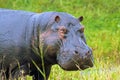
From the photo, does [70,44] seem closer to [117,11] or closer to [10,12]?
[10,12]

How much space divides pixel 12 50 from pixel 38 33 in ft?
1.13

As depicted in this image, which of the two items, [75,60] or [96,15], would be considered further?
[96,15]

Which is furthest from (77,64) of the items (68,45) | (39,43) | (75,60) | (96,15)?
(96,15)

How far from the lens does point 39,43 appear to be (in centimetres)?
645

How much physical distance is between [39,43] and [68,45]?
0.44 m

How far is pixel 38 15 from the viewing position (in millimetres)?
6742

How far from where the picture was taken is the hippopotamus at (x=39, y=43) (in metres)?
6.16

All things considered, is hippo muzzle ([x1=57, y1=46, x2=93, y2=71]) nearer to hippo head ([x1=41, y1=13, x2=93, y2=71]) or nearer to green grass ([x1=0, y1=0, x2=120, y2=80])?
hippo head ([x1=41, y1=13, x2=93, y2=71])

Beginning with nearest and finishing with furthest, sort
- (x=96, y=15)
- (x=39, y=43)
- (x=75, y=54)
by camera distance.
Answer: (x=75, y=54) < (x=39, y=43) < (x=96, y=15)

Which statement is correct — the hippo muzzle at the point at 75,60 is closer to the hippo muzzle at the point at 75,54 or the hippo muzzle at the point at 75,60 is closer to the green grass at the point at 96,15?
the hippo muzzle at the point at 75,54

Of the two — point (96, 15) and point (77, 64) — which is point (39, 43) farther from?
point (96, 15)

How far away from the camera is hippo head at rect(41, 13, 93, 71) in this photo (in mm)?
6055

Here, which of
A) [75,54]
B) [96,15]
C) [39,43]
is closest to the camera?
[75,54]

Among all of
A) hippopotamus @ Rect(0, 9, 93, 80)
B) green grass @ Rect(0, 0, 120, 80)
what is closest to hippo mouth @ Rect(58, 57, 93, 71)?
hippopotamus @ Rect(0, 9, 93, 80)
